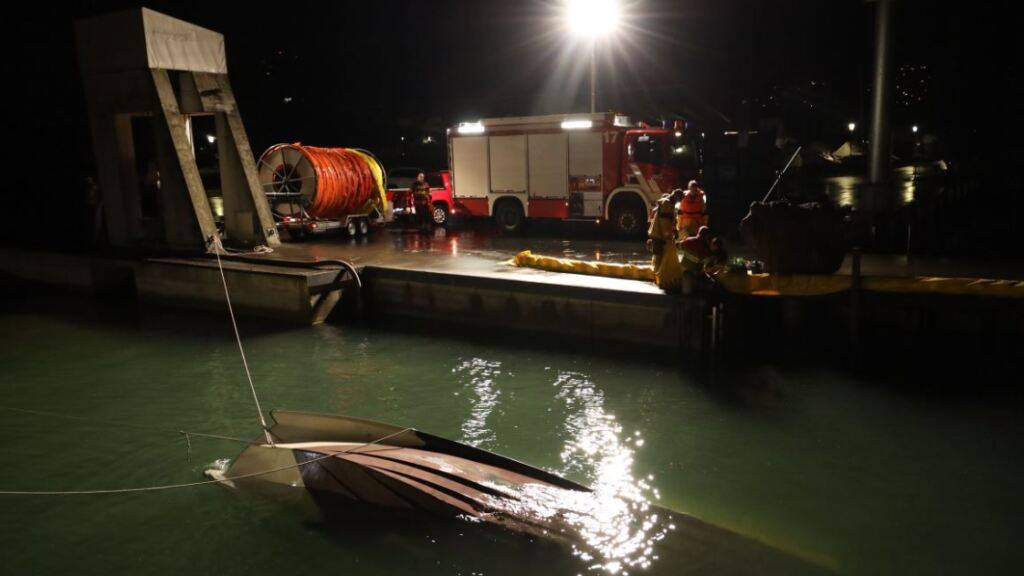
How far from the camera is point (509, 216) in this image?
18625 mm

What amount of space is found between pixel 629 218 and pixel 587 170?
1.52 metres

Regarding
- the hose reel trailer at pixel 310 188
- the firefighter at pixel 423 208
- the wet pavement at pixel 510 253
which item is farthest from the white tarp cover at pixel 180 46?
the firefighter at pixel 423 208

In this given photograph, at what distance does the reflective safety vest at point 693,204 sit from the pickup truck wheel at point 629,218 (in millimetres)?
5238

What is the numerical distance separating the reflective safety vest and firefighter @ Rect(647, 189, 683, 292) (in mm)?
1521

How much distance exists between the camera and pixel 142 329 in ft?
42.6

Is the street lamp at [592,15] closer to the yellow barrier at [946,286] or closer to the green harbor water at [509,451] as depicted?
the yellow barrier at [946,286]

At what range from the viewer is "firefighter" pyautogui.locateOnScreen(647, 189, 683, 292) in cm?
993

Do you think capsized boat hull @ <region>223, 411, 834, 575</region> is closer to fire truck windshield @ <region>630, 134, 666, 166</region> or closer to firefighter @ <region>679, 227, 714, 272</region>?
firefighter @ <region>679, 227, 714, 272</region>

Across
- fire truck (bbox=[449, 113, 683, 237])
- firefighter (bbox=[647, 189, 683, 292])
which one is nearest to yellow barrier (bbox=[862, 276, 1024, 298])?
firefighter (bbox=[647, 189, 683, 292])

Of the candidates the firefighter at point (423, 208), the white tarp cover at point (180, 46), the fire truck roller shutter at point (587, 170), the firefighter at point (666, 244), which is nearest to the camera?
the firefighter at point (666, 244)

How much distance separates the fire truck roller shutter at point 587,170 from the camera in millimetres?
17062

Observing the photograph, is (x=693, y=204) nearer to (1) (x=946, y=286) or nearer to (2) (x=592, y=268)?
(2) (x=592, y=268)

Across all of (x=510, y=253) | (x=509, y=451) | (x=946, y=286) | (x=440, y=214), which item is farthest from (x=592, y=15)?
(x=509, y=451)

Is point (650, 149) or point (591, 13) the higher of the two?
point (591, 13)
